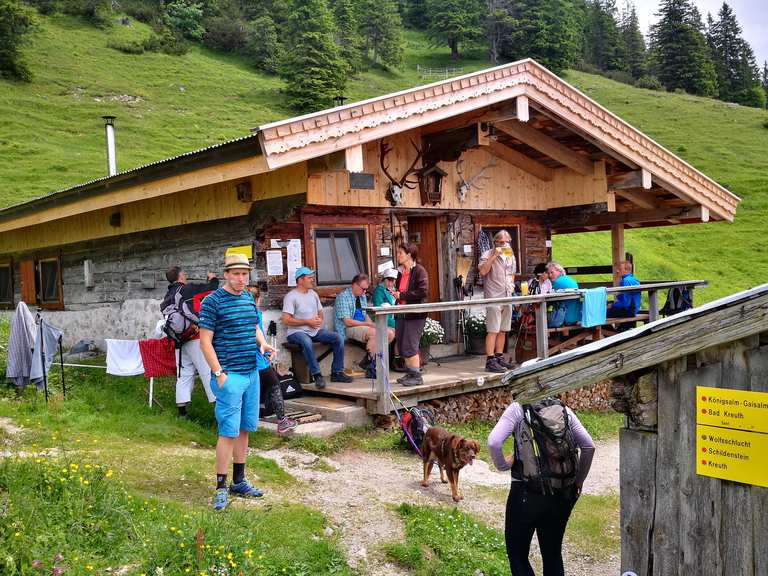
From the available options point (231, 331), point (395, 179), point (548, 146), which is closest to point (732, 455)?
point (231, 331)

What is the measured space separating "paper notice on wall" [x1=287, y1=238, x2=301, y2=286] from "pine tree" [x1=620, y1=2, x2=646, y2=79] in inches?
3224

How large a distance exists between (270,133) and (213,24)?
206 ft

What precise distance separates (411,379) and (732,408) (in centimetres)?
597

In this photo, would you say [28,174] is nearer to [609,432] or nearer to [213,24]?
[609,432]

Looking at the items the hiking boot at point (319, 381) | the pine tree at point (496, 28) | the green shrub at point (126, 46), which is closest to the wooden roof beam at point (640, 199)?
the hiking boot at point (319, 381)

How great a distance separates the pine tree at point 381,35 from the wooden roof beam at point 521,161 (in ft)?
199

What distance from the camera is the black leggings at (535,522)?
4.21m

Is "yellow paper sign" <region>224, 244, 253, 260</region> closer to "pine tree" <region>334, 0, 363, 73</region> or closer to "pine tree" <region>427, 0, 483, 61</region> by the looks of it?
"pine tree" <region>334, 0, 363, 73</region>

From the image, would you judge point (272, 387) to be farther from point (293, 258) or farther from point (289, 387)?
point (293, 258)

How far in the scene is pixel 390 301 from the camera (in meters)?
9.29

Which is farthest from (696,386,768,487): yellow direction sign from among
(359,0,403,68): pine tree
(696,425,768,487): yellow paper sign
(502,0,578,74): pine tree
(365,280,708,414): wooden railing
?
(502,0,578,74): pine tree

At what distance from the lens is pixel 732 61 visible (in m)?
80.5

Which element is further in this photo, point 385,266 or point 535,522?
point 385,266

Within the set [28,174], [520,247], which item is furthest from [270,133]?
[28,174]
